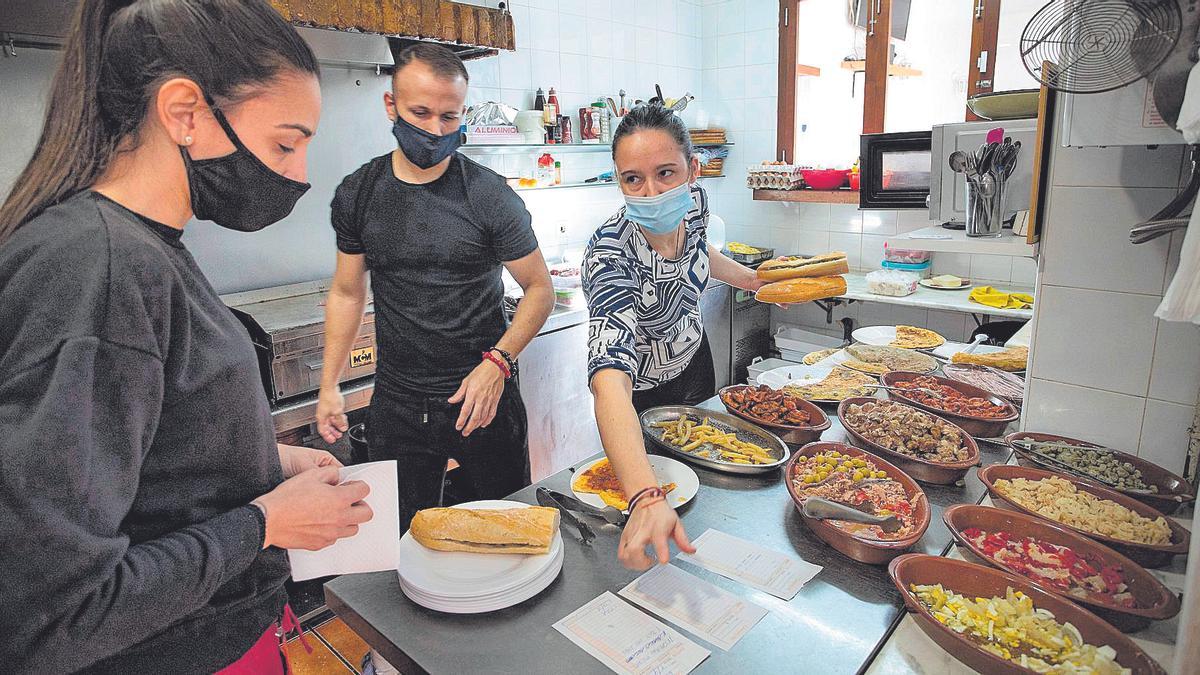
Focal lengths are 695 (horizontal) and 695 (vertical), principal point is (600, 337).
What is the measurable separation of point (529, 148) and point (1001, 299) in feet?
9.32

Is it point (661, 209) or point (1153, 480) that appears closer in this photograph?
point (1153, 480)

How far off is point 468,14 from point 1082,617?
3140mm

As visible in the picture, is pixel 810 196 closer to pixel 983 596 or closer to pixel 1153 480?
pixel 1153 480

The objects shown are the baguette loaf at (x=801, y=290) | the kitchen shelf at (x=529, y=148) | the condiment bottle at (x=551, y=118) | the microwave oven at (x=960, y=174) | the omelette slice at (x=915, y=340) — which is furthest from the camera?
the condiment bottle at (x=551, y=118)

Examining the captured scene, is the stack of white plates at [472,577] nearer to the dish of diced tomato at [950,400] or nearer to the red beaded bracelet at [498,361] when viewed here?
the red beaded bracelet at [498,361]

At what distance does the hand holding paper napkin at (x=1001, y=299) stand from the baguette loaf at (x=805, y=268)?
2.27 meters

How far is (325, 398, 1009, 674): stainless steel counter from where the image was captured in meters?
1.13

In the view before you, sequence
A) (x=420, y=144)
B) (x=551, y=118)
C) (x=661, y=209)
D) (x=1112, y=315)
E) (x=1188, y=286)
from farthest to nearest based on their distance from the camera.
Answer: (x=551, y=118) → (x=420, y=144) → (x=661, y=209) → (x=1112, y=315) → (x=1188, y=286)

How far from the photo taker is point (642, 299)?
2068mm

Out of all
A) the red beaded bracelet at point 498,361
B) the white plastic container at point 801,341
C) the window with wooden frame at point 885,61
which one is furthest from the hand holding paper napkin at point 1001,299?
the red beaded bracelet at point 498,361

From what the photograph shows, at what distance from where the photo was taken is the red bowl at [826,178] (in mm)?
4832

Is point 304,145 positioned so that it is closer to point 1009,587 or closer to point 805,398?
point 1009,587

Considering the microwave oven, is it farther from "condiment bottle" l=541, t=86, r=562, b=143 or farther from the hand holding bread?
"condiment bottle" l=541, t=86, r=562, b=143

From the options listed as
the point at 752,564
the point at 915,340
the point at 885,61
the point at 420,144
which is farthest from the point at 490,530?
the point at 885,61
